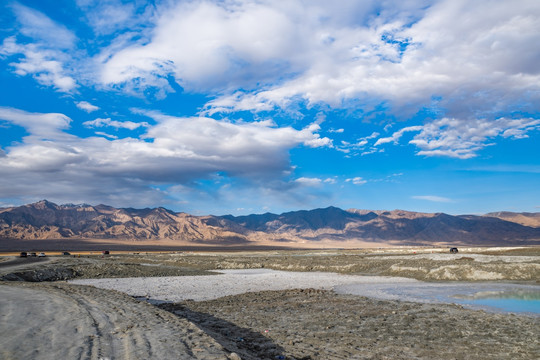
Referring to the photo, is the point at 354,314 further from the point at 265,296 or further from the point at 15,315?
the point at 15,315

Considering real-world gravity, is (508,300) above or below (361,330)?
below

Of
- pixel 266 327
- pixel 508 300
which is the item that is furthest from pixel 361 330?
pixel 508 300

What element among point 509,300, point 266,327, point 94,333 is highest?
point 94,333

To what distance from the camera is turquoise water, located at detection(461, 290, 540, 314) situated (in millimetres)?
16172

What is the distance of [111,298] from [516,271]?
1115 inches

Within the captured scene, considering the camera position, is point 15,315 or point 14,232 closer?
point 15,315

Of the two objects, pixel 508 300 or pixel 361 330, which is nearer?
pixel 361 330

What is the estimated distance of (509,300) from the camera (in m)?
18.6

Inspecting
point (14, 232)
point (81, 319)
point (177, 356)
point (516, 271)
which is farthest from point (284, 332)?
point (14, 232)

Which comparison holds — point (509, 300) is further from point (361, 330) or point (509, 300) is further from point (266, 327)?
point (266, 327)

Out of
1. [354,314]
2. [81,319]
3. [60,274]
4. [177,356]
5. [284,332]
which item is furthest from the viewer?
[60,274]

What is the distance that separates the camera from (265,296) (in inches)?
806

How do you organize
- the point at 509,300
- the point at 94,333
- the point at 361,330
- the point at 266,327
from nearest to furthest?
1. the point at 94,333
2. the point at 361,330
3. the point at 266,327
4. the point at 509,300

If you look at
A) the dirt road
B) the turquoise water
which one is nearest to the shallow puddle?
the turquoise water
